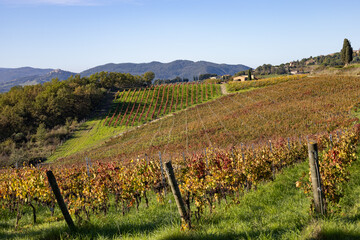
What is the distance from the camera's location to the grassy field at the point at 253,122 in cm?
2848

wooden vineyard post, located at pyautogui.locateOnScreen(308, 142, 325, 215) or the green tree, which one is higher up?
the green tree

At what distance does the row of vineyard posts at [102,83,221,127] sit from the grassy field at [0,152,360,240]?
47.0 metres

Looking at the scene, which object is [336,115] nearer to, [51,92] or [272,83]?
[272,83]

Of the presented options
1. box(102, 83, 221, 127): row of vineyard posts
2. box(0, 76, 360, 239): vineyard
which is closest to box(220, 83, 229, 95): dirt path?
box(102, 83, 221, 127): row of vineyard posts

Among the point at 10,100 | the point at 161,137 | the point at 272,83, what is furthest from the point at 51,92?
the point at 272,83

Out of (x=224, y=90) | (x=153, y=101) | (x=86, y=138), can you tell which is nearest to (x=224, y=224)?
(x=86, y=138)

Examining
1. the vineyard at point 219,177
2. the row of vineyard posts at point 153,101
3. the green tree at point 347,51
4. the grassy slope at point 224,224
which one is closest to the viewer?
the grassy slope at point 224,224

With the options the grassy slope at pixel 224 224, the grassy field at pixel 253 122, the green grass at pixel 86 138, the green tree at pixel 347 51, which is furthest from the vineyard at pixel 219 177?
the green tree at pixel 347 51

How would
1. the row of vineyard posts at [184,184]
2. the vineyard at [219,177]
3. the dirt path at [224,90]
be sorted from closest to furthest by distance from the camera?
the vineyard at [219,177] < the row of vineyard posts at [184,184] < the dirt path at [224,90]

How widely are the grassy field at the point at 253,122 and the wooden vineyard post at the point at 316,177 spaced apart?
1534 cm

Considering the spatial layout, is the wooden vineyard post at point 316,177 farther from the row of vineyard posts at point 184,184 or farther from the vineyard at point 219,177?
the vineyard at point 219,177

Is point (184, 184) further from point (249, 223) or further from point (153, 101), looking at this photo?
point (153, 101)

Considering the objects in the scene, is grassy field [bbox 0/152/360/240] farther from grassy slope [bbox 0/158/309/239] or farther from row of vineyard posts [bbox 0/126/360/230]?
row of vineyard posts [bbox 0/126/360/230]

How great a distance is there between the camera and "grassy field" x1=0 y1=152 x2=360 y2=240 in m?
4.64
